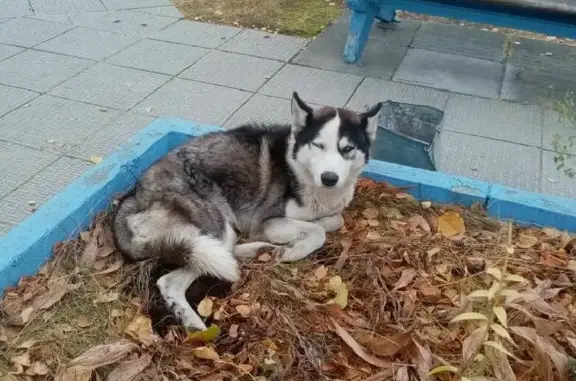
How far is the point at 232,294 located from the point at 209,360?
47 centimetres

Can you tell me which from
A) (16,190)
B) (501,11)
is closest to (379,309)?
(16,190)

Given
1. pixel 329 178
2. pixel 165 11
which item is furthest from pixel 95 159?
pixel 165 11

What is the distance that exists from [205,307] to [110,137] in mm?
2213

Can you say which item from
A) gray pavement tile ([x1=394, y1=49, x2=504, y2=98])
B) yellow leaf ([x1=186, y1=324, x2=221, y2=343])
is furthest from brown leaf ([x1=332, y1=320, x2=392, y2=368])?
gray pavement tile ([x1=394, y1=49, x2=504, y2=98])

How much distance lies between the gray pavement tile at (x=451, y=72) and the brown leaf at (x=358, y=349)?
363 centimetres

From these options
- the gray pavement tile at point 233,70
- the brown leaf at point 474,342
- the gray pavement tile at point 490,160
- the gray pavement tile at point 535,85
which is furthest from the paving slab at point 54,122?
the gray pavement tile at point 535,85

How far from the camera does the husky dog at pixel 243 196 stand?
2.94 metres

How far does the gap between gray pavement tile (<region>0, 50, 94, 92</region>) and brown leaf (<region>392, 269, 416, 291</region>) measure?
3.67 m

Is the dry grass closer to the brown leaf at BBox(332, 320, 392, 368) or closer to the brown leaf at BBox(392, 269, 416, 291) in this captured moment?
the brown leaf at BBox(392, 269, 416, 291)

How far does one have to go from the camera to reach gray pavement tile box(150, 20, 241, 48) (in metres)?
6.43

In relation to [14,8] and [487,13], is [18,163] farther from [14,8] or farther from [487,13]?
[487,13]

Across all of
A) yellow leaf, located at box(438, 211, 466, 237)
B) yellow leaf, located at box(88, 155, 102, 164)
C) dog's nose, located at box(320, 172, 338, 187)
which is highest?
dog's nose, located at box(320, 172, 338, 187)

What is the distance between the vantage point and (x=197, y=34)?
21.6ft

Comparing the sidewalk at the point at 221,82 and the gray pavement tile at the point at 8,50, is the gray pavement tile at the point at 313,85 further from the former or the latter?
the gray pavement tile at the point at 8,50
